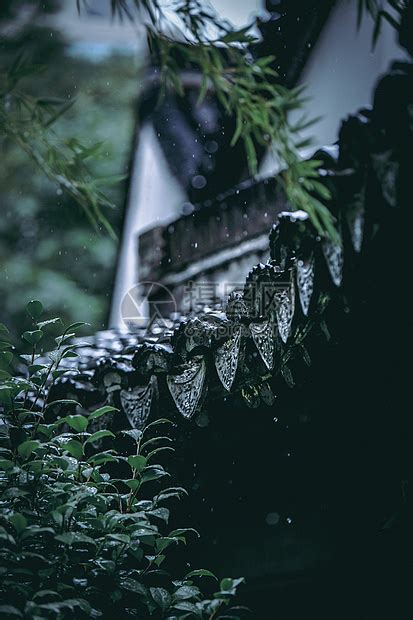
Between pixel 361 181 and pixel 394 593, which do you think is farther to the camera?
pixel 394 593

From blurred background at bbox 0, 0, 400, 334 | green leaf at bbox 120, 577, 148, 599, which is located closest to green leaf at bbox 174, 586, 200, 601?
green leaf at bbox 120, 577, 148, 599

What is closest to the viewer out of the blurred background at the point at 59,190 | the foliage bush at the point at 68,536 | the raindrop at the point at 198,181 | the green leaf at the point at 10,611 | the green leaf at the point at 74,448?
the green leaf at the point at 10,611

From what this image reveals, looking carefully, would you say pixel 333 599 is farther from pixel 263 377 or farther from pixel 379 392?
pixel 263 377


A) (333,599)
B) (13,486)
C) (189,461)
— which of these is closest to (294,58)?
(189,461)

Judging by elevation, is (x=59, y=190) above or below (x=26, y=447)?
above

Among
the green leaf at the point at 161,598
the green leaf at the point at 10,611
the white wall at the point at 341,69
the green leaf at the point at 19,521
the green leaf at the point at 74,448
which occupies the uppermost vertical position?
the white wall at the point at 341,69

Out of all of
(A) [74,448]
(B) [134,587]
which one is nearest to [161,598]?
(B) [134,587]

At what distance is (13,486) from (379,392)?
1632 millimetres

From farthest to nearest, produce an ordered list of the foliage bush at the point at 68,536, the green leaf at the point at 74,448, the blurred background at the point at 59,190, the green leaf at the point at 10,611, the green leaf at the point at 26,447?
the blurred background at the point at 59,190 → the green leaf at the point at 74,448 → the green leaf at the point at 26,447 → the foliage bush at the point at 68,536 → the green leaf at the point at 10,611

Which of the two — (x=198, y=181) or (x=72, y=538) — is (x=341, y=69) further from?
(x=72, y=538)

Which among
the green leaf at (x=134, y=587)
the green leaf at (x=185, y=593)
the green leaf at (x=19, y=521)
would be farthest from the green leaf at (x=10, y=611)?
the green leaf at (x=185, y=593)

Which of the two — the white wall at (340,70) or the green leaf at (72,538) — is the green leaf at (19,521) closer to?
the green leaf at (72,538)

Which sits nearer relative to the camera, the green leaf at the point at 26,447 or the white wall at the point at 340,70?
the green leaf at the point at 26,447

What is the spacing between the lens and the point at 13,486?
2787 mm
